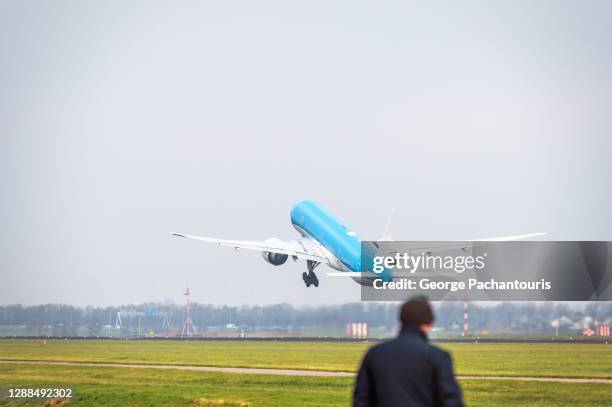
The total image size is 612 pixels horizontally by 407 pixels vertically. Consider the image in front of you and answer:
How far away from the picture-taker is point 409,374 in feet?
52.1

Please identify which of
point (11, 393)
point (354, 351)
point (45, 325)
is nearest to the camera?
point (11, 393)

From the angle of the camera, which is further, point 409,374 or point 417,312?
point 417,312

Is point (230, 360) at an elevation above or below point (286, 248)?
below

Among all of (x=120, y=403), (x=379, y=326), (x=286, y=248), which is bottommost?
(x=120, y=403)

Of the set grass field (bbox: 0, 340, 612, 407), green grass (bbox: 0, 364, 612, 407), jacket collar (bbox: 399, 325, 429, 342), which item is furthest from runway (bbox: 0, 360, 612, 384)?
jacket collar (bbox: 399, 325, 429, 342)

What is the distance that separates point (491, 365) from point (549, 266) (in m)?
55.4

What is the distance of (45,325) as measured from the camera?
121875 mm

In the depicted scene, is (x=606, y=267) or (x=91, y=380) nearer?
(x=91, y=380)

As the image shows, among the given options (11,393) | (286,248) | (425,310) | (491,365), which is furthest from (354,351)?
(425,310)

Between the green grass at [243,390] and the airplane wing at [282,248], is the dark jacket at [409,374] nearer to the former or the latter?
the green grass at [243,390]

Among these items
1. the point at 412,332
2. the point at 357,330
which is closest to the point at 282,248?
the point at 357,330

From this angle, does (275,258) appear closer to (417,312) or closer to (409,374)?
(417,312)

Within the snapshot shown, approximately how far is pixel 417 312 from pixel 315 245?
329 ft

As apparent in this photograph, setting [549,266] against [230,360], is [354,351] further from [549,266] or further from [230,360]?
[549,266]
